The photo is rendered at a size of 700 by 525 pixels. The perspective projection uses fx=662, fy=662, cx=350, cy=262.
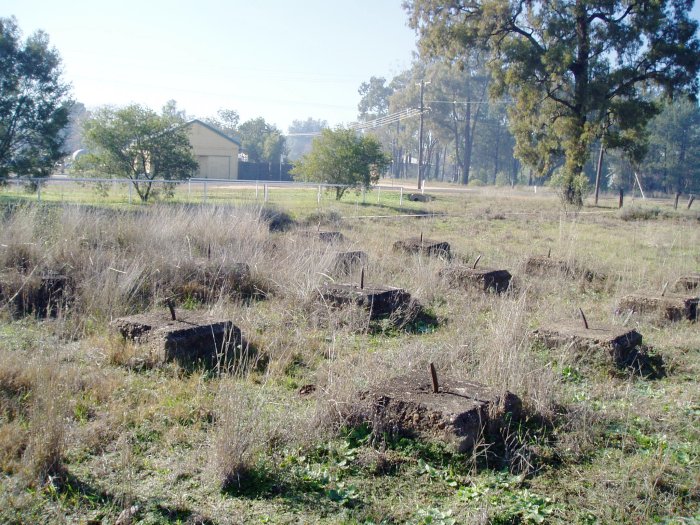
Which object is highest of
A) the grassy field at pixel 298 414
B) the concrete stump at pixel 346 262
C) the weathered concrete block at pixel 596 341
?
the concrete stump at pixel 346 262

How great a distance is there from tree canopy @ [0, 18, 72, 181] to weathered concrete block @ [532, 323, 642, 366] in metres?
19.8

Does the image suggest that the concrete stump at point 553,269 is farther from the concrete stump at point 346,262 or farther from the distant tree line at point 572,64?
the distant tree line at point 572,64

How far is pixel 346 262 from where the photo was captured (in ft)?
29.7

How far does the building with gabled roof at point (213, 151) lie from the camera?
49562 mm

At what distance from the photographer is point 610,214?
26625 millimetres

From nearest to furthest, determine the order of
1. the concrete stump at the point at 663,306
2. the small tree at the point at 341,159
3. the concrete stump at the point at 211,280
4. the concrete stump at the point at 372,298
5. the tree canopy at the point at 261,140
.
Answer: the concrete stump at the point at 372,298, the concrete stump at the point at 663,306, the concrete stump at the point at 211,280, the small tree at the point at 341,159, the tree canopy at the point at 261,140

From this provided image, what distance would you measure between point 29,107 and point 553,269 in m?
18.7

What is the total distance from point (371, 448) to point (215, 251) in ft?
17.7

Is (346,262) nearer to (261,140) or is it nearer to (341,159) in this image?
(341,159)

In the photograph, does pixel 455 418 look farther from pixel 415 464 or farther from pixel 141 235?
pixel 141 235

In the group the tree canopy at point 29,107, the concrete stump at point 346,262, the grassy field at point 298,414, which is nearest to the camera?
the grassy field at point 298,414

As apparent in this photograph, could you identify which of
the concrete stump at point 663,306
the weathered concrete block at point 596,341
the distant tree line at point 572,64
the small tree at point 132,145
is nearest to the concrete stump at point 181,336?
the weathered concrete block at point 596,341

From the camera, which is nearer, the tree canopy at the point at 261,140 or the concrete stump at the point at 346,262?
the concrete stump at the point at 346,262

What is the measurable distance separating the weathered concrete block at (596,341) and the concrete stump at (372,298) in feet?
5.17
